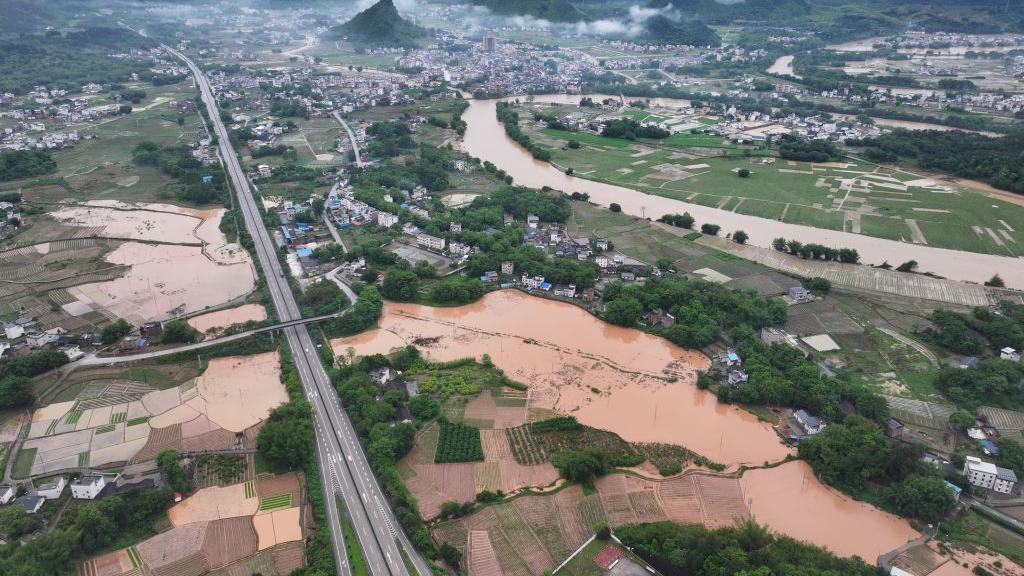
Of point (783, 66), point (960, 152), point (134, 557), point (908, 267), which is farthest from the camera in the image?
point (783, 66)

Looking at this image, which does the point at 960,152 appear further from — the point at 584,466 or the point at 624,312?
the point at 584,466

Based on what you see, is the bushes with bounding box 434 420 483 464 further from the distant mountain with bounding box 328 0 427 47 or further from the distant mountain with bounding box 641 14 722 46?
the distant mountain with bounding box 328 0 427 47

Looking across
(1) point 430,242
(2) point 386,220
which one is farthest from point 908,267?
(2) point 386,220

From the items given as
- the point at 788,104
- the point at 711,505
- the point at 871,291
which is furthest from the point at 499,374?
the point at 788,104

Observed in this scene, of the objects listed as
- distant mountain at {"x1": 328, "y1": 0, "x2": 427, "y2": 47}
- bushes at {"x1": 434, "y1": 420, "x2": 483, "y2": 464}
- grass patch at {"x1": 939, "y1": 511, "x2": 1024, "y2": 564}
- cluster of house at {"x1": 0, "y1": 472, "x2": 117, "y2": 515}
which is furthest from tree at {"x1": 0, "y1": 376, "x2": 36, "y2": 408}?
distant mountain at {"x1": 328, "y1": 0, "x2": 427, "y2": 47}

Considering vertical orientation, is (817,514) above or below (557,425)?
above

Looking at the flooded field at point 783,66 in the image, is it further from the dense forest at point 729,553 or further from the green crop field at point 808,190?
the dense forest at point 729,553

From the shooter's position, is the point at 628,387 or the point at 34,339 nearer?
the point at 628,387
